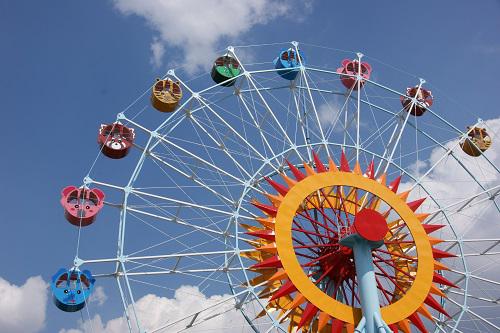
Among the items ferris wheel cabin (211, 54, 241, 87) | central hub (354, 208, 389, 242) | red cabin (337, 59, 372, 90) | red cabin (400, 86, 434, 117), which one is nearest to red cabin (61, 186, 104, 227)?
ferris wheel cabin (211, 54, 241, 87)

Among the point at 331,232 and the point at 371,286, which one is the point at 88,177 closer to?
the point at 331,232

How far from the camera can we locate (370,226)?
14.4m

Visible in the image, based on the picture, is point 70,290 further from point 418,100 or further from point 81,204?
point 418,100

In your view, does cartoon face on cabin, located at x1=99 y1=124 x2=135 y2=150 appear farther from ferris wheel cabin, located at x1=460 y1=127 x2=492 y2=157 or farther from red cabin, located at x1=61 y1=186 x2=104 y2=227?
ferris wheel cabin, located at x1=460 y1=127 x2=492 y2=157

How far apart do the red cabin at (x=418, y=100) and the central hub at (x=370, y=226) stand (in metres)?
8.24

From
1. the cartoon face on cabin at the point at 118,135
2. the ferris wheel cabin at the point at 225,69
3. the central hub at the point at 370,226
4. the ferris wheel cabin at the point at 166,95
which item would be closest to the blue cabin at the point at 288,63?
the ferris wheel cabin at the point at 225,69

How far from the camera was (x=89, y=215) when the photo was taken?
17.0m

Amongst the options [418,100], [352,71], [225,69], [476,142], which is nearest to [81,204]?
[225,69]

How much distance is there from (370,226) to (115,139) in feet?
30.2

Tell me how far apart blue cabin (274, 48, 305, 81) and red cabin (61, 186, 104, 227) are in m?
8.24

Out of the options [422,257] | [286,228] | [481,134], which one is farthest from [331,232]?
[481,134]

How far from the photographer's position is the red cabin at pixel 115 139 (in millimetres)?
19016

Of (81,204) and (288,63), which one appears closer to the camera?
(81,204)

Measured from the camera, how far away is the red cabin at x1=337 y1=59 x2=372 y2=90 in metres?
21.9
